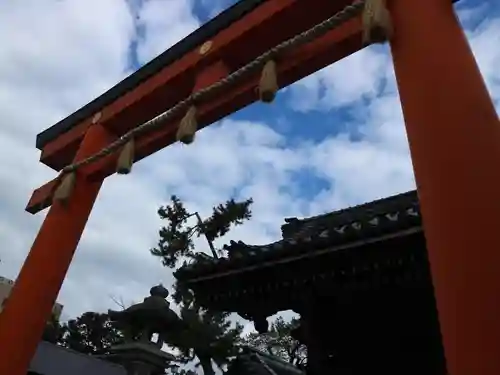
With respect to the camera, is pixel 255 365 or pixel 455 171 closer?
pixel 455 171

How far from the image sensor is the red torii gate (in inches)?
66.0

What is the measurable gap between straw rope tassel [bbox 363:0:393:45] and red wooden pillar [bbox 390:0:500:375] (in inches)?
2.3

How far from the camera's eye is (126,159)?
3.85 metres

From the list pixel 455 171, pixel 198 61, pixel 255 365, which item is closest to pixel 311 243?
pixel 455 171

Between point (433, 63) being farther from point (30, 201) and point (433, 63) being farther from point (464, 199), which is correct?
point (30, 201)

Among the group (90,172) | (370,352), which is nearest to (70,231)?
(90,172)

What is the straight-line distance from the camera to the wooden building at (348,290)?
2912 millimetres

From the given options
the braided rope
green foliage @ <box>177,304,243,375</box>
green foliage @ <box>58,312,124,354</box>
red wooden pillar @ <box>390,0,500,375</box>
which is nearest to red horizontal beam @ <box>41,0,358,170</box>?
the braided rope

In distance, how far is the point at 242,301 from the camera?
3617 mm

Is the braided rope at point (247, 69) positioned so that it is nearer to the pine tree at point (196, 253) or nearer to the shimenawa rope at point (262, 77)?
the shimenawa rope at point (262, 77)

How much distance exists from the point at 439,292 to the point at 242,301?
6.80 feet

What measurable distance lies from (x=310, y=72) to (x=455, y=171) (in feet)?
5.13

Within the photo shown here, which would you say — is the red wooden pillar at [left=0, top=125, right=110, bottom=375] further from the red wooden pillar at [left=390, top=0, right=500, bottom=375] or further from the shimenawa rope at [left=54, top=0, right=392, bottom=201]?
the red wooden pillar at [left=390, top=0, right=500, bottom=375]

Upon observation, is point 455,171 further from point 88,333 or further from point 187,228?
point 88,333
